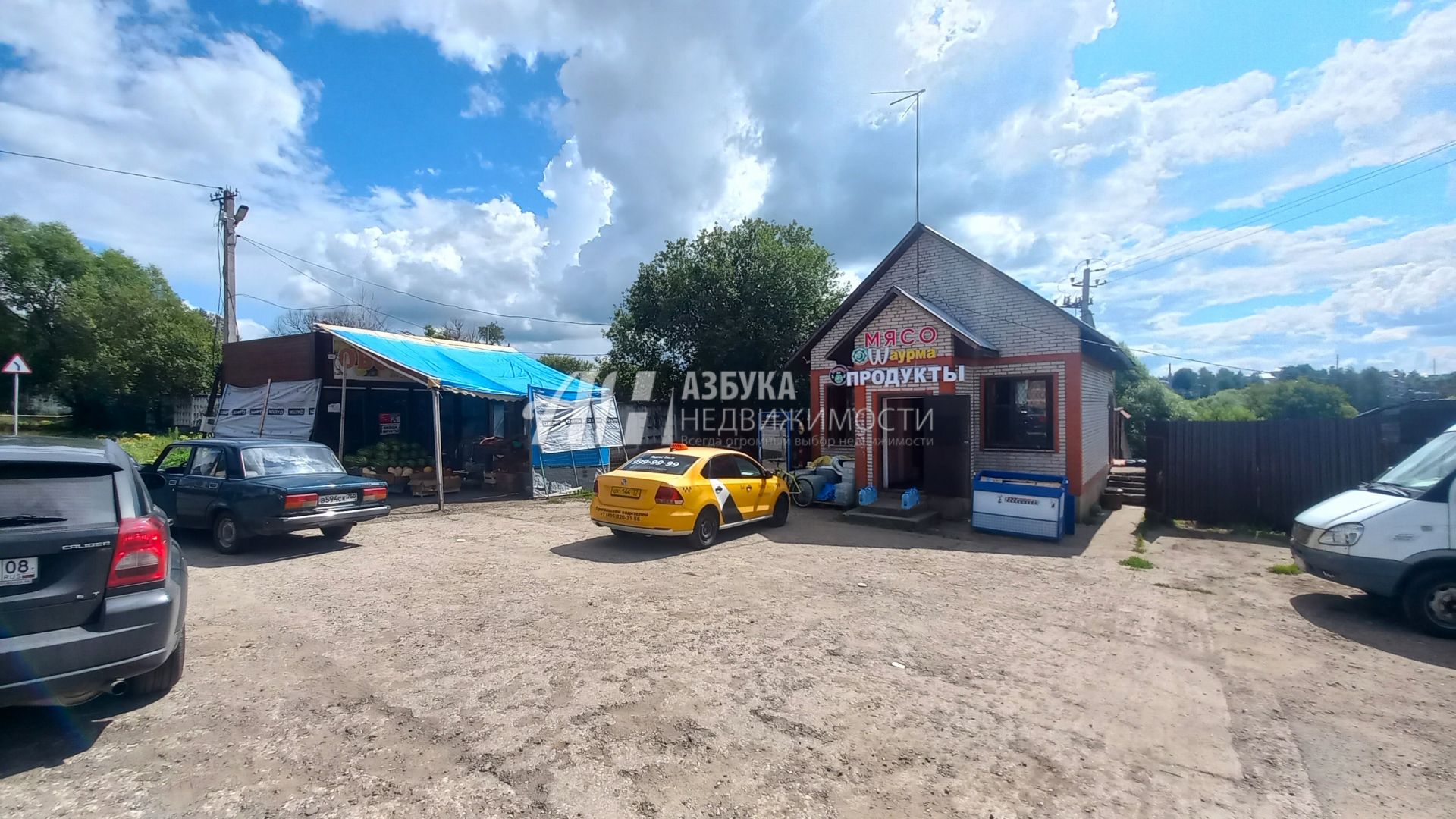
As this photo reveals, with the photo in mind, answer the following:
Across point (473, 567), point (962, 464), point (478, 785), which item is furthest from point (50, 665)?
point (962, 464)

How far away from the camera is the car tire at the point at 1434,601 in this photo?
19.7ft

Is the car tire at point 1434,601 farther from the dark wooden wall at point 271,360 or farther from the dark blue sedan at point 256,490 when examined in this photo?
the dark wooden wall at point 271,360

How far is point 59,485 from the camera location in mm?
3734

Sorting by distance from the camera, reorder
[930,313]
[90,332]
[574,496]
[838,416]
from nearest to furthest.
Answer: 1. [930,313]
2. [574,496]
3. [838,416]
4. [90,332]

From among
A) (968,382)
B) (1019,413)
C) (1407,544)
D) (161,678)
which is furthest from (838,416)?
(161,678)

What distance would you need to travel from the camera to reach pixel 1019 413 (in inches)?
509

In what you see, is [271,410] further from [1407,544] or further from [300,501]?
[1407,544]

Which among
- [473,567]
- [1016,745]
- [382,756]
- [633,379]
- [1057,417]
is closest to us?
[382,756]

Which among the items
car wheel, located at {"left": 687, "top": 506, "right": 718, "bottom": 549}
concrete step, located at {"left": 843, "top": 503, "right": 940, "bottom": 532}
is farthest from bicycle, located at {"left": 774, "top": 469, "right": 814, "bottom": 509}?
car wheel, located at {"left": 687, "top": 506, "right": 718, "bottom": 549}

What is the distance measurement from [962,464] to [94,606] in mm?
11974

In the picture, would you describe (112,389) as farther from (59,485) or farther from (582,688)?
(582,688)

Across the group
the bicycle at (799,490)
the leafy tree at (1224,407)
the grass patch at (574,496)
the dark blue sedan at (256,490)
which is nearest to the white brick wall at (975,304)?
the bicycle at (799,490)

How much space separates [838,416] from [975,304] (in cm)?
397

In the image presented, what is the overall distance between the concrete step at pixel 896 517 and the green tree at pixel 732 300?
9.18m
